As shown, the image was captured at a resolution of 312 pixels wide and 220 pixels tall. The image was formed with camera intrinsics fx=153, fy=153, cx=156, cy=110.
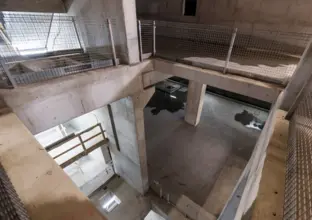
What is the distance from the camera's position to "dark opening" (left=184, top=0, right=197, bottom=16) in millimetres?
5093

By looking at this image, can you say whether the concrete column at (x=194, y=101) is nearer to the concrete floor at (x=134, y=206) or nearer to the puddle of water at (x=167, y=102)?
the puddle of water at (x=167, y=102)

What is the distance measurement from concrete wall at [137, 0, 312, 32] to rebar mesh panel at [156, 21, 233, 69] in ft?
1.15

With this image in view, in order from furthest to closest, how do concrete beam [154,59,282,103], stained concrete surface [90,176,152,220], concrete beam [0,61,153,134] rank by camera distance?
stained concrete surface [90,176,152,220] → concrete beam [154,59,282,103] → concrete beam [0,61,153,134]

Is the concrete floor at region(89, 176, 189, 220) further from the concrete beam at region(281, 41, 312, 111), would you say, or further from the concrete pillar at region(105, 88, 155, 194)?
the concrete beam at region(281, 41, 312, 111)

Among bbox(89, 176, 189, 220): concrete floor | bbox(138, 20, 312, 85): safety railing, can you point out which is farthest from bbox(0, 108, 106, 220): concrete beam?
bbox(89, 176, 189, 220): concrete floor

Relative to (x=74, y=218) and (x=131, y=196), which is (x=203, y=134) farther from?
(x=74, y=218)

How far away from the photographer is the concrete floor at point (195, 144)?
4844mm

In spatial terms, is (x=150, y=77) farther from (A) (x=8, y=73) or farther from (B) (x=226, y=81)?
(A) (x=8, y=73)

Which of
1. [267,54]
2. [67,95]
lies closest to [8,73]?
[67,95]

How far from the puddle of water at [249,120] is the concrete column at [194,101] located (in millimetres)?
2138

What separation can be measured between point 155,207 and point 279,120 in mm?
→ 4298

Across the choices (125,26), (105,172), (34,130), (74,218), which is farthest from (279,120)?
(105,172)

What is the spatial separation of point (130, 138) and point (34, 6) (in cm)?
374

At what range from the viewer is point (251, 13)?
14.0ft
